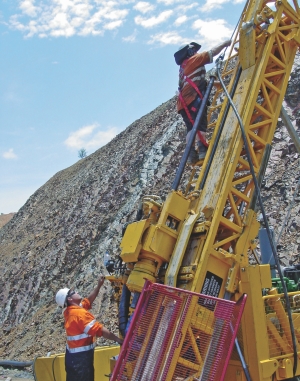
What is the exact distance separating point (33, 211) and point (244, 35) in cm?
2479

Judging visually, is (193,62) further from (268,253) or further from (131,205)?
(131,205)

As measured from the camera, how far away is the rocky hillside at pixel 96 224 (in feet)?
36.5

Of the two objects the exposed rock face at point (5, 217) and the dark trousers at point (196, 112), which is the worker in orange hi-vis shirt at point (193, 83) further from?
the exposed rock face at point (5, 217)

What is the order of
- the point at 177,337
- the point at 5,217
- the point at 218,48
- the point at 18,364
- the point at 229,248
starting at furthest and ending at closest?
the point at 5,217, the point at 18,364, the point at 218,48, the point at 229,248, the point at 177,337

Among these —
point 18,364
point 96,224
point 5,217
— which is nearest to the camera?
point 18,364

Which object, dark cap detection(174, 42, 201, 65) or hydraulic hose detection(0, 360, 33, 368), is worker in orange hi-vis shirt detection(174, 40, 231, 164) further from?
hydraulic hose detection(0, 360, 33, 368)

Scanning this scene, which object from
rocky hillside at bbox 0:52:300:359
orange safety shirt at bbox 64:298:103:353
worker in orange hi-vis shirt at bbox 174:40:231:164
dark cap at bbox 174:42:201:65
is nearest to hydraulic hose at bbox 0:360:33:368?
rocky hillside at bbox 0:52:300:359

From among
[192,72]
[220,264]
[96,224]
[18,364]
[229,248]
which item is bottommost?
[18,364]

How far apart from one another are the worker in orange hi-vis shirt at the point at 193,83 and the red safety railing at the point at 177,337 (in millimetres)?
2232

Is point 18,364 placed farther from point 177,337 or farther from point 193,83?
point 193,83

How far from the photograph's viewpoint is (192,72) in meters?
5.49

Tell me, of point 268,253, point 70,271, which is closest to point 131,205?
point 70,271

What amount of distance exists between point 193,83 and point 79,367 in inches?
142

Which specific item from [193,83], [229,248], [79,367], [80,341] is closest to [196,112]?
[193,83]
